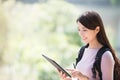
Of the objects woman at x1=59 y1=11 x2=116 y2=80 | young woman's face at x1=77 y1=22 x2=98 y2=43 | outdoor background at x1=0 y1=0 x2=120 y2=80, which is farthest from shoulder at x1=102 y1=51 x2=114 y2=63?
outdoor background at x1=0 y1=0 x2=120 y2=80

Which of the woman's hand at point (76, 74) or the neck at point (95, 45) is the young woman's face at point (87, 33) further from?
the woman's hand at point (76, 74)

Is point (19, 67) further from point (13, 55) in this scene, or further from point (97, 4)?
point (97, 4)

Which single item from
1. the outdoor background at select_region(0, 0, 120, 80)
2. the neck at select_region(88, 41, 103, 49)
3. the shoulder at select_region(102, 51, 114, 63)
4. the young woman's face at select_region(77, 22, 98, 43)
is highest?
the young woman's face at select_region(77, 22, 98, 43)

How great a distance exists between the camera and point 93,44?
68.9 inches

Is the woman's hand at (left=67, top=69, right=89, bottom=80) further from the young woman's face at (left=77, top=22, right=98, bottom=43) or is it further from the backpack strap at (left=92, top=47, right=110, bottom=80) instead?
the young woman's face at (left=77, top=22, right=98, bottom=43)

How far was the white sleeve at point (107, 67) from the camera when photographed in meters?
1.64

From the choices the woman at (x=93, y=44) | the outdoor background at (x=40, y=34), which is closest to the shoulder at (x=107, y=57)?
the woman at (x=93, y=44)

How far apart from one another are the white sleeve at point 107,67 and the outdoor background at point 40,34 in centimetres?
155

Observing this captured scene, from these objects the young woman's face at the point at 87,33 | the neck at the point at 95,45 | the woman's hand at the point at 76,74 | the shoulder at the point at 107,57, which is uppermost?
the young woman's face at the point at 87,33

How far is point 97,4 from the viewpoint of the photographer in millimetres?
3309

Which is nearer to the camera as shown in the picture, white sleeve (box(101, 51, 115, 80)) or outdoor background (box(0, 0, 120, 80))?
white sleeve (box(101, 51, 115, 80))

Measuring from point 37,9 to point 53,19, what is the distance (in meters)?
0.18

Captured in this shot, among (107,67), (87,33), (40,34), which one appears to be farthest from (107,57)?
(40,34)

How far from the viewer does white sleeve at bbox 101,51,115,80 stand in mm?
1645
